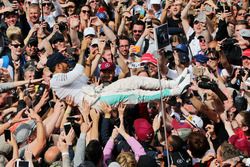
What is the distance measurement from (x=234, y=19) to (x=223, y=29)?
3.57ft

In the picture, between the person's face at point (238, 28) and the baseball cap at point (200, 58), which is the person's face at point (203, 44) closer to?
the person's face at point (238, 28)

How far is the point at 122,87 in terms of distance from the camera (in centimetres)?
1141

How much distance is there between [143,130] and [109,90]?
0.90 metres

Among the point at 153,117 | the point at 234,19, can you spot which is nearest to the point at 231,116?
the point at 153,117

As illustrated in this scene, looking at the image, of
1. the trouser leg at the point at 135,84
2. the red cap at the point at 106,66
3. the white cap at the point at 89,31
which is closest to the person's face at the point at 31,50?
the white cap at the point at 89,31

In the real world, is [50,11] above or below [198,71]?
above

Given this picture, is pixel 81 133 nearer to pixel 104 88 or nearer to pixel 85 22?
pixel 104 88

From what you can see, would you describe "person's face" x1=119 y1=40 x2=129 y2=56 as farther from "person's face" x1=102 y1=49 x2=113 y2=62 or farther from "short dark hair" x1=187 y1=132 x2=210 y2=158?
"short dark hair" x1=187 y1=132 x2=210 y2=158

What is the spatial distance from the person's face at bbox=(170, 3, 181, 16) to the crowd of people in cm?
2

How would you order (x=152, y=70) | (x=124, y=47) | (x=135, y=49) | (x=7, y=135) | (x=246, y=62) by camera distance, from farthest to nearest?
1. (x=135, y=49)
2. (x=124, y=47)
3. (x=246, y=62)
4. (x=152, y=70)
5. (x=7, y=135)

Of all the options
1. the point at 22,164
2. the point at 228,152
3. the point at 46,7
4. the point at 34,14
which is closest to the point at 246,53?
the point at 34,14

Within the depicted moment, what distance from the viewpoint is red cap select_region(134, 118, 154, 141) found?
34.7ft

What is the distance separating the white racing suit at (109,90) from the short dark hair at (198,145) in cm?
127

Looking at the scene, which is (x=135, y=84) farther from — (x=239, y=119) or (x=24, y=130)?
(x=24, y=130)
